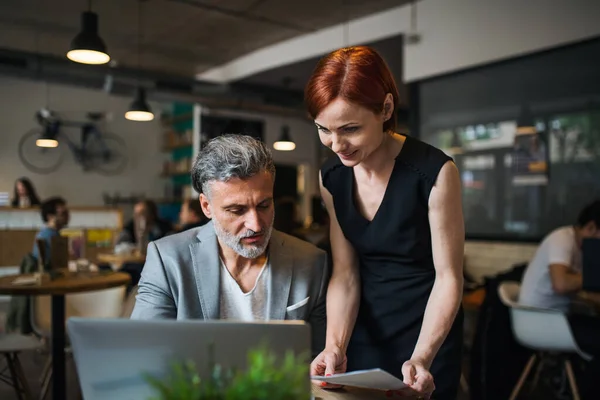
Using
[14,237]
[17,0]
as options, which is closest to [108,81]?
[17,0]

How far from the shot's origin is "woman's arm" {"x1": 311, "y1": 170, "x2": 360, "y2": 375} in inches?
63.8

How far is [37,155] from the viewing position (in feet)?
28.4

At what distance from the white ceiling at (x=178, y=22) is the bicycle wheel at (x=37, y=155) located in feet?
3.94

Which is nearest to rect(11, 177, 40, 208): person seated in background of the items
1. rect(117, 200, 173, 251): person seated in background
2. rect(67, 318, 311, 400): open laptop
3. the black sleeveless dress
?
rect(117, 200, 173, 251): person seated in background

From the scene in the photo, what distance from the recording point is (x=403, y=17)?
631 cm

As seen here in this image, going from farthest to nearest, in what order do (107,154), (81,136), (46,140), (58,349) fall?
(107,154) → (81,136) → (46,140) → (58,349)

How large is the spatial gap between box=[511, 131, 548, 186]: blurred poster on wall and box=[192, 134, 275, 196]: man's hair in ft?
13.0

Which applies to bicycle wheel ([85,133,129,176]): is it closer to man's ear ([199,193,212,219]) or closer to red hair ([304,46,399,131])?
man's ear ([199,193,212,219])

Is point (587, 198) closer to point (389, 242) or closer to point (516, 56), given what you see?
point (516, 56)

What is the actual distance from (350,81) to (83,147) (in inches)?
406

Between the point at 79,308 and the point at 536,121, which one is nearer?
the point at 79,308

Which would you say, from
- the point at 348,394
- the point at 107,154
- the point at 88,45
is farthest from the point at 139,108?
the point at 348,394

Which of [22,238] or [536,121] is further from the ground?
[536,121]

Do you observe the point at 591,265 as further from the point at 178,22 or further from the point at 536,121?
the point at 178,22
